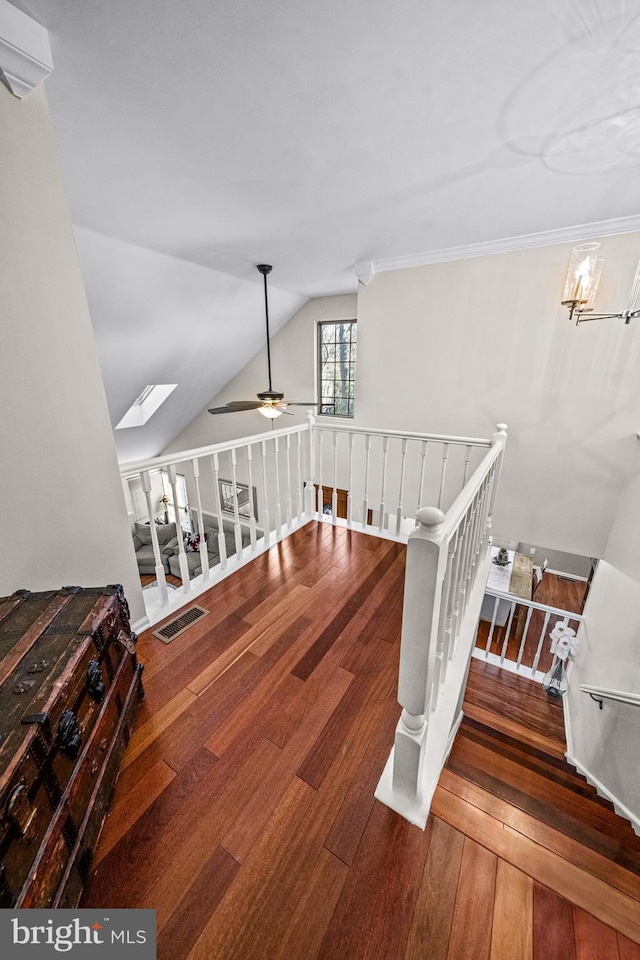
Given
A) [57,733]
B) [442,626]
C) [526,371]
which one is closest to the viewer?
[57,733]

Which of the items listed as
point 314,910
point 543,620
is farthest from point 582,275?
point 543,620

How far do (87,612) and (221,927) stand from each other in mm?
974

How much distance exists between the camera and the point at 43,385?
52.7 inches

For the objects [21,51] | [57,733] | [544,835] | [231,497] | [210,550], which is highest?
[21,51]

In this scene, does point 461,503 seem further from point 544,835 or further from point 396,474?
point 396,474

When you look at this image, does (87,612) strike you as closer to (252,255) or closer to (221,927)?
(221,927)

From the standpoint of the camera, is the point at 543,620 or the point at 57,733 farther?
the point at 543,620

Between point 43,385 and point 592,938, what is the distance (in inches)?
96.7

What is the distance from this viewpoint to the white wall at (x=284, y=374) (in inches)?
216

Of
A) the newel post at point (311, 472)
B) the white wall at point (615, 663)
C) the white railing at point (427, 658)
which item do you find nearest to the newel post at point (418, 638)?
the white railing at point (427, 658)

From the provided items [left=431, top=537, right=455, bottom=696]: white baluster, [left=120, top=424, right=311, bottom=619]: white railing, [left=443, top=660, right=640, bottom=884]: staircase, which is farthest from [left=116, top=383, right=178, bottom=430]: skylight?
[left=443, top=660, right=640, bottom=884]: staircase

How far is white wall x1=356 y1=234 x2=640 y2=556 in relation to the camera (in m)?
2.86

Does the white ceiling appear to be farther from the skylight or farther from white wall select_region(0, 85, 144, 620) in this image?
the skylight

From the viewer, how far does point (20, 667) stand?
0.98 meters
